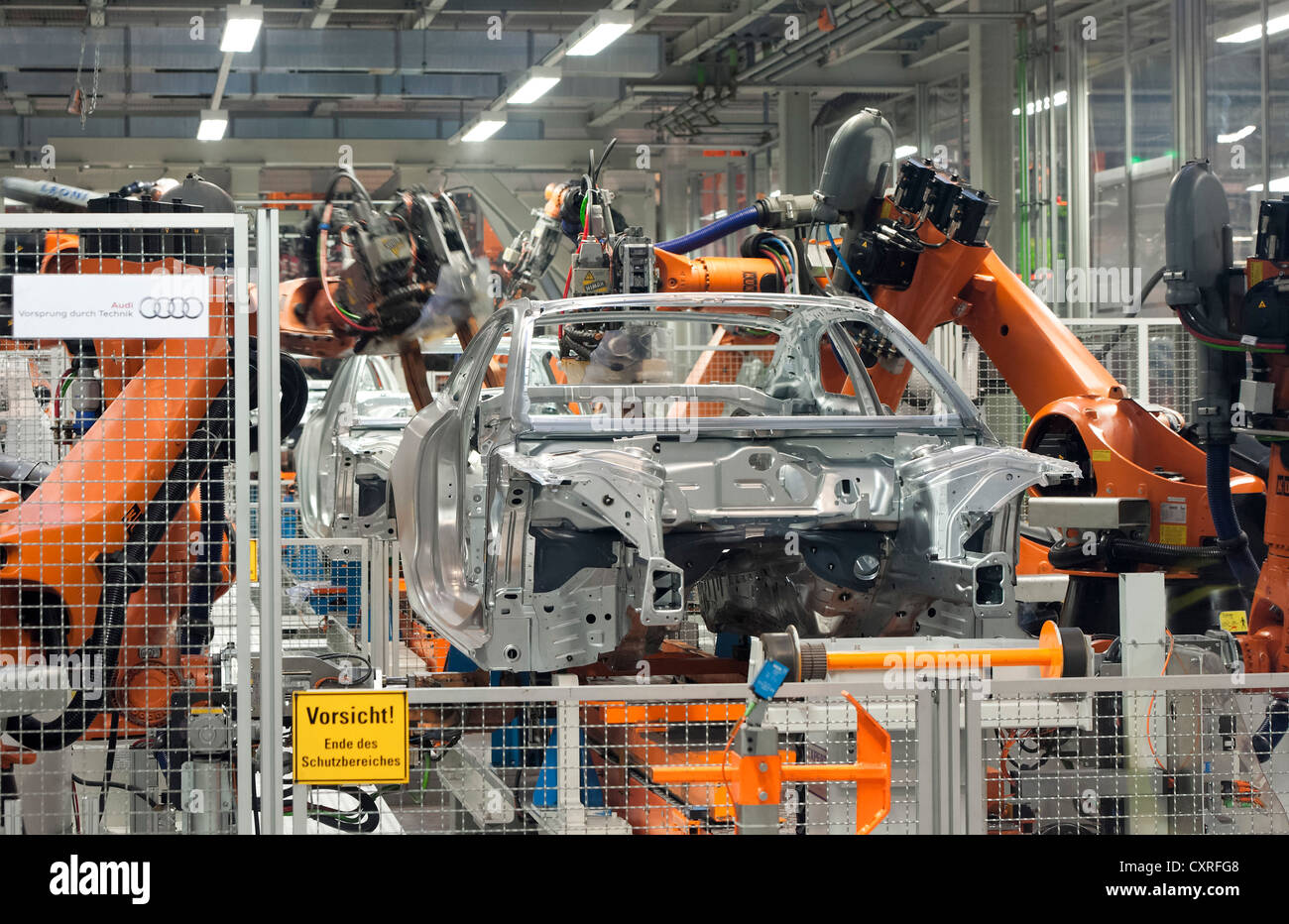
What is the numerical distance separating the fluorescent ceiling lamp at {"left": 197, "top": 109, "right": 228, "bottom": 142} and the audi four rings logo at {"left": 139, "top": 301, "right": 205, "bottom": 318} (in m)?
16.2

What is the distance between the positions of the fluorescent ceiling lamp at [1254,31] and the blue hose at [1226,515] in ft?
23.3

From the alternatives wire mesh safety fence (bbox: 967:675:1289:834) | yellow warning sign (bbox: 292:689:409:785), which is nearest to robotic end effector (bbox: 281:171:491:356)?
yellow warning sign (bbox: 292:689:409:785)

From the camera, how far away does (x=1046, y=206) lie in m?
13.6

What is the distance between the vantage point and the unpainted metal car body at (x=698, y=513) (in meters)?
4.23

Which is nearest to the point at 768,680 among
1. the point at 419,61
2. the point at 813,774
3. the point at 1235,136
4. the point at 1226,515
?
the point at 813,774

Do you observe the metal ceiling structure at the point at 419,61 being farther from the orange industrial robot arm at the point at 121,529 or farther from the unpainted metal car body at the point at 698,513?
the orange industrial robot arm at the point at 121,529

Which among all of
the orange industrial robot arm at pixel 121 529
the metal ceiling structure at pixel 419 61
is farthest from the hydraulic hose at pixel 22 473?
the metal ceiling structure at pixel 419 61

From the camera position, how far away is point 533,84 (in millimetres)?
15422

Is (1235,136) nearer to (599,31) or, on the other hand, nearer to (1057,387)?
(599,31)

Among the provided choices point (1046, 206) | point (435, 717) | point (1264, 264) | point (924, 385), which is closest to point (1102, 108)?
point (1046, 206)

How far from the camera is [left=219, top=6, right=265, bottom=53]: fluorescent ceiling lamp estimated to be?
40.2 feet

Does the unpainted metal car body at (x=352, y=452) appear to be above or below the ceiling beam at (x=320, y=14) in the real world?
below

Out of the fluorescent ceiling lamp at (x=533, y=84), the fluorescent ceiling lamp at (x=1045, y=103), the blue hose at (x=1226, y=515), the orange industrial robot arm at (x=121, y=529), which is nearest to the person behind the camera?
the orange industrial robot arm at (x=121, y=529)
